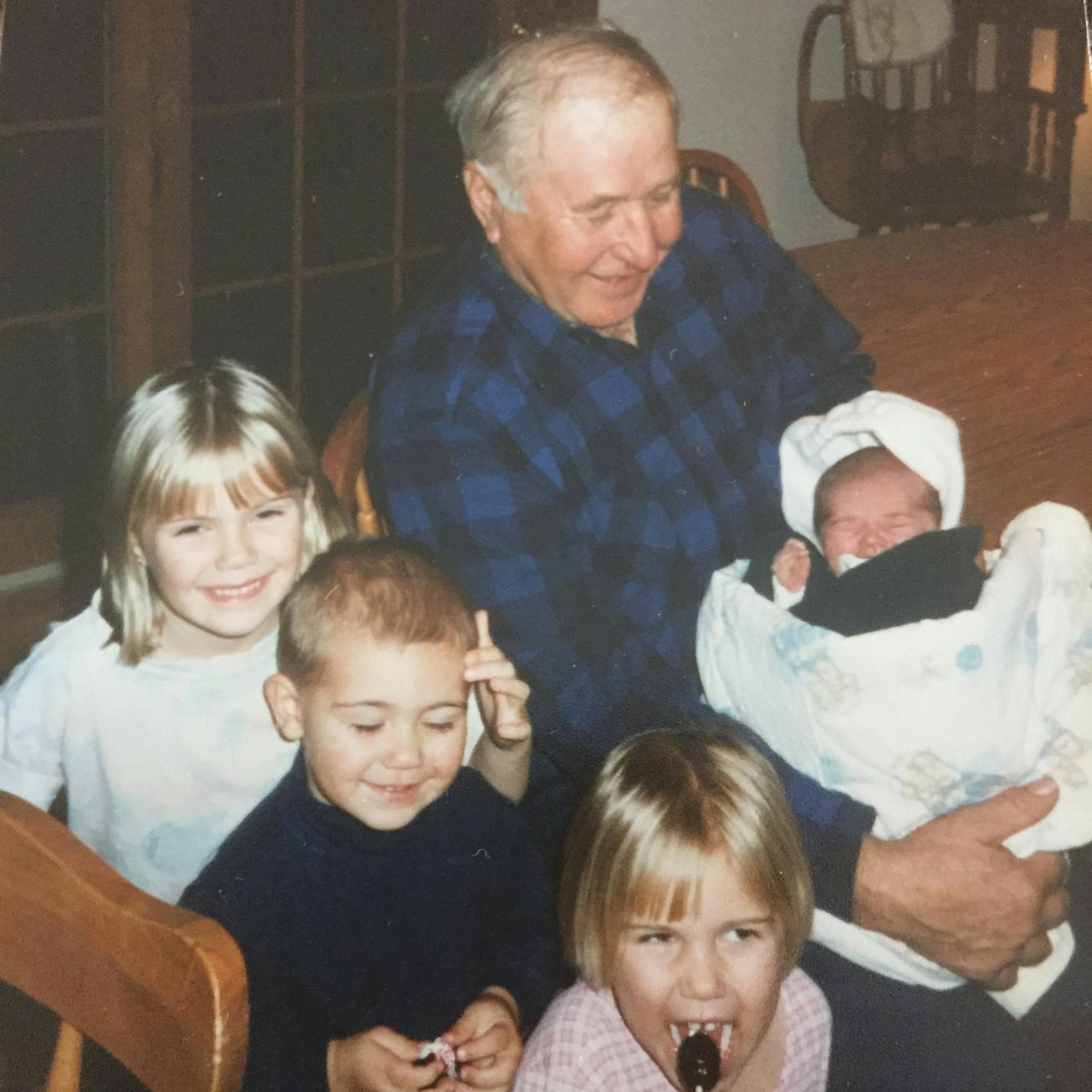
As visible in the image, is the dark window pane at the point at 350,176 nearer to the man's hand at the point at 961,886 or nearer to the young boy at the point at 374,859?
the young boy at the point at 374,859

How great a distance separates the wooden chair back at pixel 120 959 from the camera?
58 cm

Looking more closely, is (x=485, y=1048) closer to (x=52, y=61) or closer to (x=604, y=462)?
(x=604, y=462)

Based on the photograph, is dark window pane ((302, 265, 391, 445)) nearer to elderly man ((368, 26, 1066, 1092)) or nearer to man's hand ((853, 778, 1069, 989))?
elderly man ((368, 26, 1066, 1092))

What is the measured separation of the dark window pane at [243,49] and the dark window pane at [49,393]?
415mm

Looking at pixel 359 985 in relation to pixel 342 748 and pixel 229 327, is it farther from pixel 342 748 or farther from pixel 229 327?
pixel 229 327

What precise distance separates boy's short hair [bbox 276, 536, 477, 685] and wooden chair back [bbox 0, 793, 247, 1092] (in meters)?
0.24

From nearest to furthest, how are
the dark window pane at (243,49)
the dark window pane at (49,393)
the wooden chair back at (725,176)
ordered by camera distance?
the wooden chair back at (725,176) → the dark window pane at (49,393) → the dark window pane at (243,49)

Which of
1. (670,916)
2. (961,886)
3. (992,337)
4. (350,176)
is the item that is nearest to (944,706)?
(961,886)

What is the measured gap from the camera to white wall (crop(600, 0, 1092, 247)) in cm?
167

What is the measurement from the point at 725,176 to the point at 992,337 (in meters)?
0.38

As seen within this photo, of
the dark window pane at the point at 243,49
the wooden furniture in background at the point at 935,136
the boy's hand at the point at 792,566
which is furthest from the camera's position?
the wooden furniture in background at the point at 935,136

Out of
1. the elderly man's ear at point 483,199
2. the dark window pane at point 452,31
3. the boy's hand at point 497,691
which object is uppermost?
the dark window pane at point 452,31

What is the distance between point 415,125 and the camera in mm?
2318

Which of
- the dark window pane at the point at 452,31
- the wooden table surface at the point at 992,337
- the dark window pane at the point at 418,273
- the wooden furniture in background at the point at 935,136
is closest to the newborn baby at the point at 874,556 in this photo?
the wooden table surface at the point at 992,337
